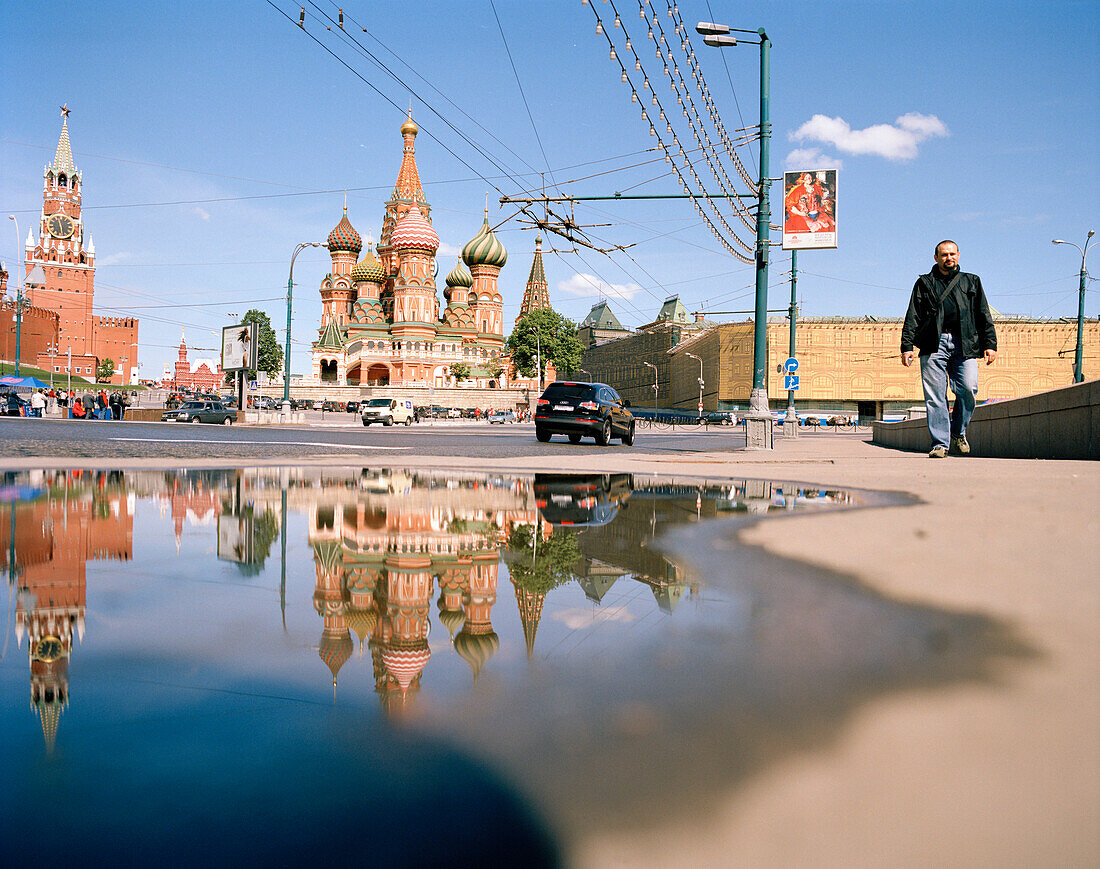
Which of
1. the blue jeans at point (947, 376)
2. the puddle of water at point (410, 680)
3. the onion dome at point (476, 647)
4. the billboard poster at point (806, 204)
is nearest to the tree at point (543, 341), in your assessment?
the billboard poster at point (806, 204)

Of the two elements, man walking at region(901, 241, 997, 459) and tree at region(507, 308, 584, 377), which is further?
tree at region(507, 308, 584, 377)

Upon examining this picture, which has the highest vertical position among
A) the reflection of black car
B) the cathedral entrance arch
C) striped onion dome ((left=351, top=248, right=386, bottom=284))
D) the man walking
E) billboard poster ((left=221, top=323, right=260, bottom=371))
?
striped onion dome ((left=351, top=248, right=386, bottom=284))

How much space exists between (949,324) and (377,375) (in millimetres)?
94473

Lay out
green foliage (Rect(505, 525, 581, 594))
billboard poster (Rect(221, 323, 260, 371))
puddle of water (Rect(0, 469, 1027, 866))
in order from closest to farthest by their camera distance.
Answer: puddle of water (Rect(0, 469, 1027, 866)) → green foliage (Rect(505, 525, 581, 594)) → billboard poster (Rect(221, 323, 260, 371))

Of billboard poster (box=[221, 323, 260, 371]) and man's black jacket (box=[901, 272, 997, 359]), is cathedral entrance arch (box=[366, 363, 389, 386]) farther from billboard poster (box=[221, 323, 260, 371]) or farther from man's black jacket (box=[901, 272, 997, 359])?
man's black jacket (box=[901, 272, 997, 359])

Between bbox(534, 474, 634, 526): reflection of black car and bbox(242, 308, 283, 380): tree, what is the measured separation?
99948 mm

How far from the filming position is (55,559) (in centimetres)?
326

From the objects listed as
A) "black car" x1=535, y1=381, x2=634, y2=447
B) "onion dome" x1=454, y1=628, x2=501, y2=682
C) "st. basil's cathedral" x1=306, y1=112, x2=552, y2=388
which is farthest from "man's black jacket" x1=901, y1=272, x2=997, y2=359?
"st. basil's cathedral" x1=306, y1=112, x2=552, y2=388

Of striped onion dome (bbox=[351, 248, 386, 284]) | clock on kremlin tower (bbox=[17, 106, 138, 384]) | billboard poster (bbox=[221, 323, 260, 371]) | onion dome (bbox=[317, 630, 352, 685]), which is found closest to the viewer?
onion dome (bbox=[317, 630, 352, 685])

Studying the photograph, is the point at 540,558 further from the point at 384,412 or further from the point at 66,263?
the point at 66,263

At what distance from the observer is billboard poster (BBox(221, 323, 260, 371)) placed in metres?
42.6

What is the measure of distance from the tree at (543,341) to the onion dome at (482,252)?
21166 millimetres

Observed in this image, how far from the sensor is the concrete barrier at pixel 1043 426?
962cm

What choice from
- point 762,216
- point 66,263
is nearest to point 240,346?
point 762,216
